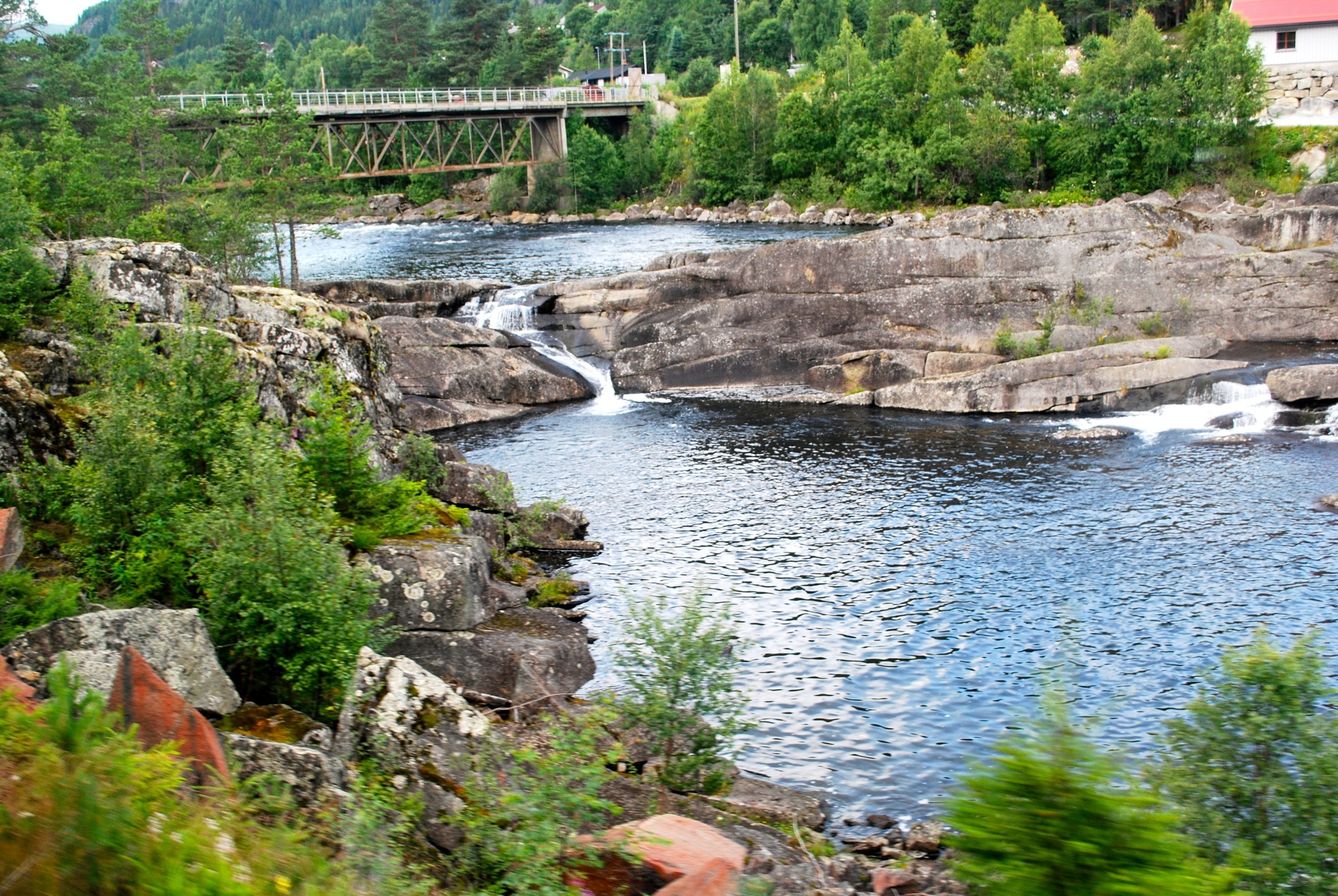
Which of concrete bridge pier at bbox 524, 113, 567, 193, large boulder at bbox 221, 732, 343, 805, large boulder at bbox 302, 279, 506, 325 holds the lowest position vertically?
large boulder at bbox 221, 732, 343, 805

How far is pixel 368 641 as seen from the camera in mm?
16391

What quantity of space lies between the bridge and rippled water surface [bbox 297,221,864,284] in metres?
5.85

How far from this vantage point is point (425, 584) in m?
20.6

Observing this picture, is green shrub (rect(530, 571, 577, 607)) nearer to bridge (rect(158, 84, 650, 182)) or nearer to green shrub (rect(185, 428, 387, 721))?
green shrub (rect(185, 428, 387, 721))

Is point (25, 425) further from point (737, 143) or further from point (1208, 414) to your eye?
point (737, 143)

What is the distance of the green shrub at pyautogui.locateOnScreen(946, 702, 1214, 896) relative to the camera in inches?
303

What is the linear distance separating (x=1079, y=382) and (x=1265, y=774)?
30.4 m

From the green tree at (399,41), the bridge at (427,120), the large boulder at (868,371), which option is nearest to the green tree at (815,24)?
the bridge at (427,120)

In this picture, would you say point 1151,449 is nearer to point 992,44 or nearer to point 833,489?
point 833,489

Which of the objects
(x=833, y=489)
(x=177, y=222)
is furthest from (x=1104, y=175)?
(x=177, y=222)

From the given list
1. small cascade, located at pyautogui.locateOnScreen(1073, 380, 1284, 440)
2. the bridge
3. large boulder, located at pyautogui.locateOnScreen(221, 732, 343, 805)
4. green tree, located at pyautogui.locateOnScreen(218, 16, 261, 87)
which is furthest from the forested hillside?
small cascade, located at pyautogui.locateOnScreen(1073, 380, 1284, 440)

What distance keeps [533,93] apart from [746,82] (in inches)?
905

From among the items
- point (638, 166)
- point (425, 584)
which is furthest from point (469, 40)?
point (425, 584)

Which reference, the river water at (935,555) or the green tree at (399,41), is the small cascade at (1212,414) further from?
the green tree at (399,41)
